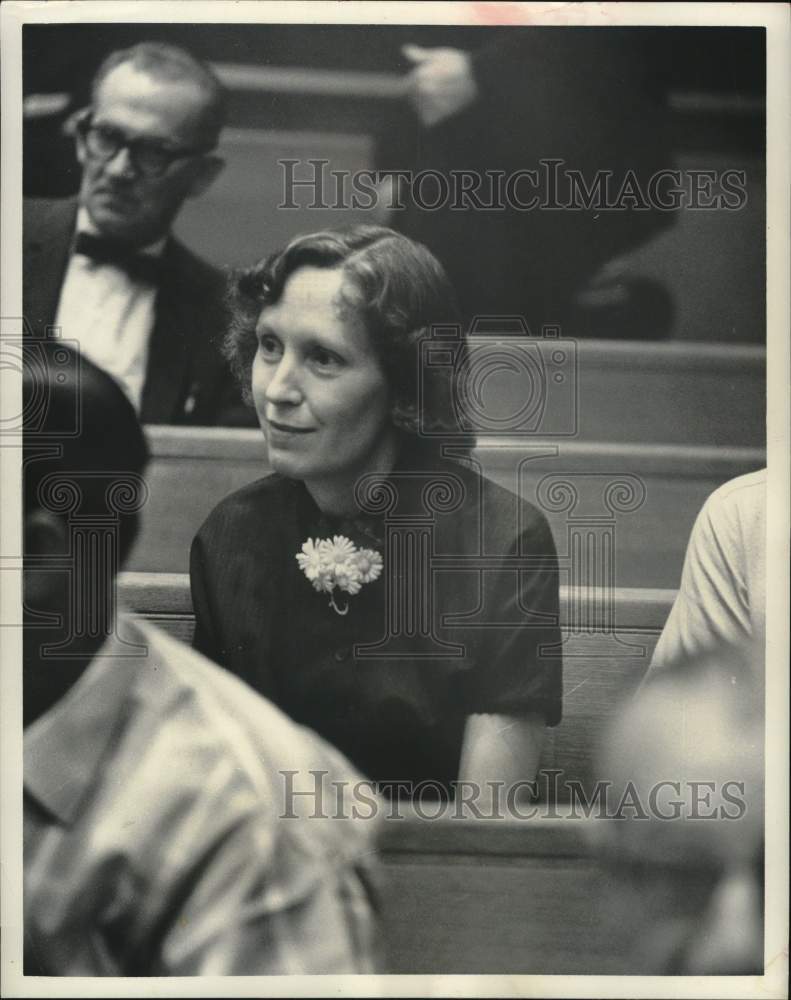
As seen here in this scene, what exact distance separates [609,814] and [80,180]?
1.72m

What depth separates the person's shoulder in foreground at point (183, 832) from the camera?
197 cm

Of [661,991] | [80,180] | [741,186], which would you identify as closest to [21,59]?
[80,180]

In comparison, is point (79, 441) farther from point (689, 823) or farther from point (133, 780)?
point (689, 823)

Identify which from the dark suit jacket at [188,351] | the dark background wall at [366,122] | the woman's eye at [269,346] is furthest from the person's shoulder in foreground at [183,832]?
the dark background wall at [366,122]

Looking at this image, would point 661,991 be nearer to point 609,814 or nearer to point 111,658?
point 609,814

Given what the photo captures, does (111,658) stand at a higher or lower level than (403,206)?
lower

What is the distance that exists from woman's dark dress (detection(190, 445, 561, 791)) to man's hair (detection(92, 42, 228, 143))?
748mm

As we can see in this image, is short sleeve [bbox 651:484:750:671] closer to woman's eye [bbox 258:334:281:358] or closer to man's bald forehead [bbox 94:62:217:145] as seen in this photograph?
woman's eye [bbox 258:334:281:358]

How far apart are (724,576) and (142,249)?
1.40 meters

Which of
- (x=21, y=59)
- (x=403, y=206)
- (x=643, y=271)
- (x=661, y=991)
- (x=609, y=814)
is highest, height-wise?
(x=21, y=59)

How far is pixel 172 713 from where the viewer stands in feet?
6.55
